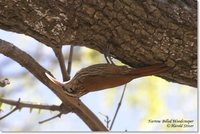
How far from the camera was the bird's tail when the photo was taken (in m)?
1.50

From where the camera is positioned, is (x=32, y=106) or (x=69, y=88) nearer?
(x=69, y=88)

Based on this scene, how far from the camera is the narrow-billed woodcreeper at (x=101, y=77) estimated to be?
150cm

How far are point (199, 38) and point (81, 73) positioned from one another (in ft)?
1.52

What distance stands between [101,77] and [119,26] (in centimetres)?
20

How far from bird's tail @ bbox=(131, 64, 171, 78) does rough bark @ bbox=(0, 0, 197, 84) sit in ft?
0.07

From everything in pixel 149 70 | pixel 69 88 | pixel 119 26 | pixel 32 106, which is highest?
pixel 119 26

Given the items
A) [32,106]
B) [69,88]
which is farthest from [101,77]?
[32,106]

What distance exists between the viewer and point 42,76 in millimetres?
1520

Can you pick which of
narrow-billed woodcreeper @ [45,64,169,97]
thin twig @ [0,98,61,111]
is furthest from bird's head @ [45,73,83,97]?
thin twig @ [0,98,61,111]

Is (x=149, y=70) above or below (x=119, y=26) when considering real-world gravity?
below

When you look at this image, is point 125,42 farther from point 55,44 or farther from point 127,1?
point 55,44

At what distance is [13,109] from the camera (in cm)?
160

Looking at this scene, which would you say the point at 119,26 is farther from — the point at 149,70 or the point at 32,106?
the point at 32,106

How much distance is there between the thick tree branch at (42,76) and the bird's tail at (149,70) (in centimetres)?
22
